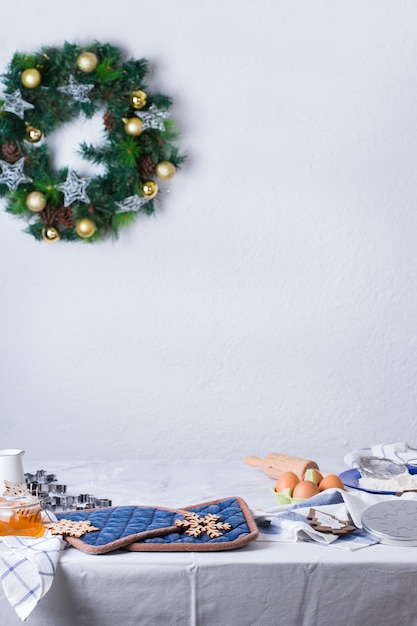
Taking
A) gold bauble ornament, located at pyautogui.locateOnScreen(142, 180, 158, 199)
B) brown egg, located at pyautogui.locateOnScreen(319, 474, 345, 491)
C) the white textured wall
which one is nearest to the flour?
brown egg, located at pyautogui.locateOnScreen(319, 474, 345, 491)

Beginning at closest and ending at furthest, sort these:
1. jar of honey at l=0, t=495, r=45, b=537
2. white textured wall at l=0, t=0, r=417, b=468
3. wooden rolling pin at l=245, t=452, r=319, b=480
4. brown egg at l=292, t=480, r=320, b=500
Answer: jar of honey at l=0, t=495, r=45, b=537 < brown egg at l=292, t=480, r=320, b=500 < wooden rolling pin at l=245, t=452, r=319, b=480 < white textured wall at l=0, t=0, r=417, b=468

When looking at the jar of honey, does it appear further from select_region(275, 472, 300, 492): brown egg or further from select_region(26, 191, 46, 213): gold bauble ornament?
select_region(26, 191, 46, 213): gold bauble ornament

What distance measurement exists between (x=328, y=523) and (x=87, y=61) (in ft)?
6.03

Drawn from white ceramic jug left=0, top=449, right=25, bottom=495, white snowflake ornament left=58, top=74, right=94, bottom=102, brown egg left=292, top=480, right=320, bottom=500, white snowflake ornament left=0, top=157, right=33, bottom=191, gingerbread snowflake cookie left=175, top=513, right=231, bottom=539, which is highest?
white snowflake ornament left=58, top=74, right=94, bottom=102

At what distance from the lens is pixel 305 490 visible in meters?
1.51

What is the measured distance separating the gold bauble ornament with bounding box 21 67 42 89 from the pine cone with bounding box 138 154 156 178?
439mm

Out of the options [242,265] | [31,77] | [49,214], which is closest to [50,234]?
[49,214]

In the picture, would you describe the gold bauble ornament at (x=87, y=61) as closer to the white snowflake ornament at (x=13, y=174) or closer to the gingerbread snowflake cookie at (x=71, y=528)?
the white snowflake ornament at (x=13, y=174)

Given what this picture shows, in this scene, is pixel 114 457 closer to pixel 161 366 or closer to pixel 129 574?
pixel 161 366

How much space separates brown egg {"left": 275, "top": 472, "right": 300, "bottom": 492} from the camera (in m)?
1.57

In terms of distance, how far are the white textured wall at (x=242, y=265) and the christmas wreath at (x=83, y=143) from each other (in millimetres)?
82

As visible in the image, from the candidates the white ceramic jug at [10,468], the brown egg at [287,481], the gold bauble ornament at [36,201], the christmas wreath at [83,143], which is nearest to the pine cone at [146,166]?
the christmas wreath at [83,143]

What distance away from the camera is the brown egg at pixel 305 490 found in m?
1.50

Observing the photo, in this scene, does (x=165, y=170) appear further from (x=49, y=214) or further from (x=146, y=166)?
(x=49, y=214)
